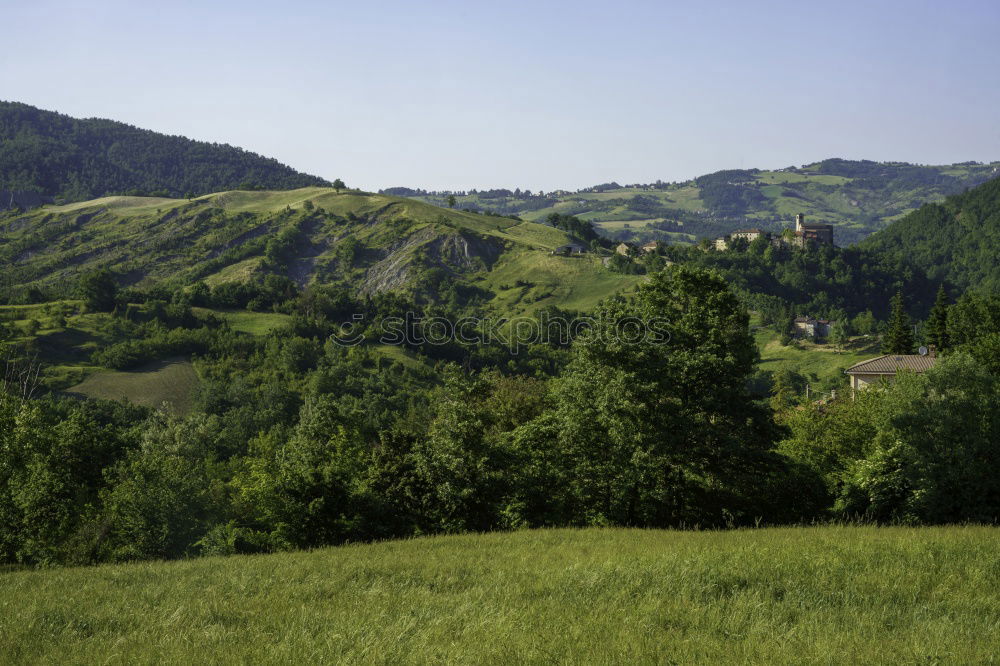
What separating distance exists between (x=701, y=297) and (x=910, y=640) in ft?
64.5

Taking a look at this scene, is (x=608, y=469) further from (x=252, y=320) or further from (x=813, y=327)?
(x=813, y=327)

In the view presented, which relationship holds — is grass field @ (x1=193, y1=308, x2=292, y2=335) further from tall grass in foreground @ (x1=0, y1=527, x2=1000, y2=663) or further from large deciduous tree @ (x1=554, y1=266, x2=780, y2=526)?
tall grass in foreground @ (x1=0, y1=527, x2=1000, y2=663)

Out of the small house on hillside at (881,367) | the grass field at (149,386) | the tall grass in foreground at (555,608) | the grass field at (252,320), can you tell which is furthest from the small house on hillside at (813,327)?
the tall grass in foreground at (555,608)

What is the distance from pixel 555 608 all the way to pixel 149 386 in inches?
4433

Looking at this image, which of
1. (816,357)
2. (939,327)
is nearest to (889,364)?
(939,327)

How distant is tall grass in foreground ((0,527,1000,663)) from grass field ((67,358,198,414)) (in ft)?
311

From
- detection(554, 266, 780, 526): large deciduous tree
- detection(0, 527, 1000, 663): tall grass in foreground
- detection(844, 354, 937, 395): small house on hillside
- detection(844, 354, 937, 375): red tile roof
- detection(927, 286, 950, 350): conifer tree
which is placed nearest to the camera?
detection(0, 527, 1000, 663): tall grass in foreground

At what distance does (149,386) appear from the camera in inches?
4259

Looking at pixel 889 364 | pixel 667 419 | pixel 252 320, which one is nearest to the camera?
pixel 667 419

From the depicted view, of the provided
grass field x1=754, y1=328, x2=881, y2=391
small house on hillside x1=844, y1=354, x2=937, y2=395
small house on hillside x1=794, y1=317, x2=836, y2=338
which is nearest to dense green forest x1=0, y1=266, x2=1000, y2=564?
small house on hillside x1=844, y1=354, x2=937, y2=395

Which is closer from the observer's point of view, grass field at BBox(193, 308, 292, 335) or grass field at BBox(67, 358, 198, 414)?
grass field at BBox(67, 358, 198, 414)

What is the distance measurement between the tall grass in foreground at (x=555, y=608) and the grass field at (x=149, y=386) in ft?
311

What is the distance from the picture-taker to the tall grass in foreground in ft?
24.9

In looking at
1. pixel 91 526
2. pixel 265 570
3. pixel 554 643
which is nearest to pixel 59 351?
pixel 91 526
